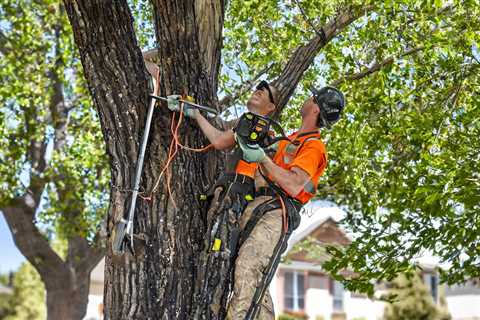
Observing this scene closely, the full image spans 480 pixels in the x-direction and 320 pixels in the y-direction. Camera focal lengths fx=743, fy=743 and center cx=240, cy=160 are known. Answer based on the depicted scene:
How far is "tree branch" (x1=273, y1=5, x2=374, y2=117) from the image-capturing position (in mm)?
6707

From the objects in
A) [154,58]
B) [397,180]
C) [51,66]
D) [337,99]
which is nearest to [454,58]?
[397,180]

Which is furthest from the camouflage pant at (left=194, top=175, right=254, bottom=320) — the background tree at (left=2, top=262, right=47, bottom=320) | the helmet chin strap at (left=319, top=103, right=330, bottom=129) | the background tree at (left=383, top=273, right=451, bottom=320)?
the background tree at (left=2, top=262, right=47, bottom=320)

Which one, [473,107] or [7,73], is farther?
[7,73]

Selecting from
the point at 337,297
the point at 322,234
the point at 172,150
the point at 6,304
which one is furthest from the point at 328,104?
the point at 6,304

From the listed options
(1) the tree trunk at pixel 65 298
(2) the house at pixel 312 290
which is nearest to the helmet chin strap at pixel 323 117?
(1) the tree trunk at pixel 65 298

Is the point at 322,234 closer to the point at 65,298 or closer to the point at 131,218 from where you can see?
the point at 65,298

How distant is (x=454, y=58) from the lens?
8047 mm

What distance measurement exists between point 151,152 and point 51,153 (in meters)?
10.1

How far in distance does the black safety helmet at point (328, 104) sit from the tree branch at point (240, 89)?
150 inches

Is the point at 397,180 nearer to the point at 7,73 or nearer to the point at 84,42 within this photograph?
the point at 84,42

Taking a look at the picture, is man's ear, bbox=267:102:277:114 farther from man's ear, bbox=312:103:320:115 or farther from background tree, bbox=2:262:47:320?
background tree, bbox=2:262:47:320

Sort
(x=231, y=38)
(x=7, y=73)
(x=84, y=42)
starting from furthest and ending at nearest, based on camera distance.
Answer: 1. (x=7, y=73)
2. (x=231, y=38)
3. (x=84, y=42)

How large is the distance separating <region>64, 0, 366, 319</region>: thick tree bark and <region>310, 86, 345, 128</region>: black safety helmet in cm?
83

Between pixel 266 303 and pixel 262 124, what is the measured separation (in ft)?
4.33
